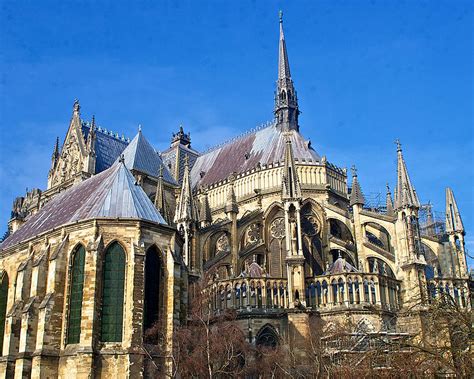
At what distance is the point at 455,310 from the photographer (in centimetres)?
1102

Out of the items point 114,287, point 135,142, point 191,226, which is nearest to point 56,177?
point 135,142

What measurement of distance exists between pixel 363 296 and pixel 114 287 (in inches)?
458

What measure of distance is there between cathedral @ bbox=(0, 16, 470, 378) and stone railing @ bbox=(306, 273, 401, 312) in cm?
5

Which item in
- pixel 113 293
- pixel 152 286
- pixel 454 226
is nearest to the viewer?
pixel 113 293

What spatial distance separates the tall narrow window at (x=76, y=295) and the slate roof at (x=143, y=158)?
16191mm

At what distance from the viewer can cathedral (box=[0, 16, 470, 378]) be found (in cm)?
2138

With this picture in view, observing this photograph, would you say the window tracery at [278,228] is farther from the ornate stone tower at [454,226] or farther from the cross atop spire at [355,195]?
the ornate stone tower at [454,226]

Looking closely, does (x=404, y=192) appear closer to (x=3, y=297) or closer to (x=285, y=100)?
(x=285, y=100)

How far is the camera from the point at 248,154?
41.3 metres

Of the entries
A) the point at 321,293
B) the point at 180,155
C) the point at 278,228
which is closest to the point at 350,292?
the point at 321,293

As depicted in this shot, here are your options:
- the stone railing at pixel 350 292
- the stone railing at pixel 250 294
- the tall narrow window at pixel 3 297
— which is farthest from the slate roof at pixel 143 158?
the stone railing at pixel 350 292

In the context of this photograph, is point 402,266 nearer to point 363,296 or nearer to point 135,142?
point 363,296

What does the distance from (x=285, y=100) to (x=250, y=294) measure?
18.6 meters

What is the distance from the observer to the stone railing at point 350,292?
26.6 metres
